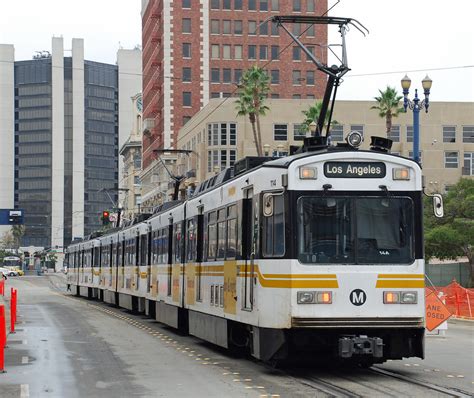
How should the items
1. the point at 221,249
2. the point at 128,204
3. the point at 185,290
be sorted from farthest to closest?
the point at 128,204 < the point at 185,290 < the point at 221,249

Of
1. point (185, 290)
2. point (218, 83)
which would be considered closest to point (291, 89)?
point (218, 83)

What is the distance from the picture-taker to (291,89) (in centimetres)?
11094

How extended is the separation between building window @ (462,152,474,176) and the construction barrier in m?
50.4

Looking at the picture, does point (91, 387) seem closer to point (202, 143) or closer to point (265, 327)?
point (265, 327)

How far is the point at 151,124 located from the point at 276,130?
34639 millimetres

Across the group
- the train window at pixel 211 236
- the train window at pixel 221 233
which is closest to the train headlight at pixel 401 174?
the train window at pixel 221 233

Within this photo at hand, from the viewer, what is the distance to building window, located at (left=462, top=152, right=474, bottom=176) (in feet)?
275

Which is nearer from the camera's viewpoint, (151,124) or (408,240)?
(408,240)

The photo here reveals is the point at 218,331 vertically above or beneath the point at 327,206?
beneath

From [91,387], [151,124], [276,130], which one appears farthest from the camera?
[151,124]

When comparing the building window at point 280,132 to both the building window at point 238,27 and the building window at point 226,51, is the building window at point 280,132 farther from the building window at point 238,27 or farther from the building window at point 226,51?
the building window at point 238,27

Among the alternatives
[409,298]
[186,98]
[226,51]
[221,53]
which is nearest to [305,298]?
[409,298]

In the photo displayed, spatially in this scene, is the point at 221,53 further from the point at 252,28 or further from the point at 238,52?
the point at 252,28

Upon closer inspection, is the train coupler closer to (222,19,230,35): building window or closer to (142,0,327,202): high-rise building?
(142,0,327,202): high-rise building
